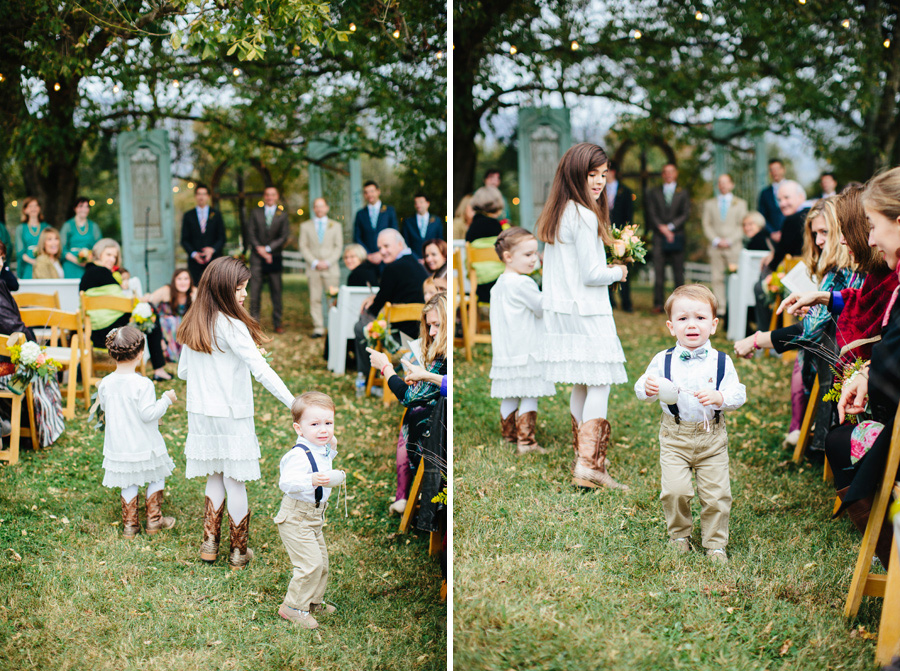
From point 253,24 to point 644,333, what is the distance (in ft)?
7.31

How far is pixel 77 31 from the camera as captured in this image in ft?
10.5

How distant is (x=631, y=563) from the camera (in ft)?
10.2

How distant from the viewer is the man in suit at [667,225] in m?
3.69

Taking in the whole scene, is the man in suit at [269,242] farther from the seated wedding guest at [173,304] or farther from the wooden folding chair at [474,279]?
the wooden folding chair at [474,279]

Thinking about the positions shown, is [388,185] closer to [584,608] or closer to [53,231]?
[53,231]

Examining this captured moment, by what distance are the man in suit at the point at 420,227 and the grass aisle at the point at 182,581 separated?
621mm

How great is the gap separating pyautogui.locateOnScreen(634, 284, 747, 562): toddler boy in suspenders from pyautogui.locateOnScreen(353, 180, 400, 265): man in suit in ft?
4.63

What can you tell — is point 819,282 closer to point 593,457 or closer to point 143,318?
point 593,457

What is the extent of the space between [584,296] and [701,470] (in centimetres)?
107

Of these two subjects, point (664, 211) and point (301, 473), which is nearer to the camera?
point (301, 473)

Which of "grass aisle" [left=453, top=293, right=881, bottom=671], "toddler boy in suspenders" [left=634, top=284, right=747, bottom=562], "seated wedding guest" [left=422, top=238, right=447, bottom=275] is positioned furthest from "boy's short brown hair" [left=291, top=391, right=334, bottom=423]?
"toddler boy in suspenders" [left=634, top=284, right=747, bottom=562]

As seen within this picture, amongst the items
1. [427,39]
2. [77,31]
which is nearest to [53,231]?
[77,31]

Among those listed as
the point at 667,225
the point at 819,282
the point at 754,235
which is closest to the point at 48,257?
the point at 667,225

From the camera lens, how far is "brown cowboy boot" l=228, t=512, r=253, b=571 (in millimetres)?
3279
